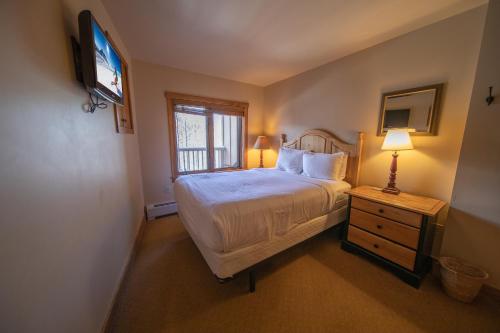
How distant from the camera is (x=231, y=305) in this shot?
1481 millimetres

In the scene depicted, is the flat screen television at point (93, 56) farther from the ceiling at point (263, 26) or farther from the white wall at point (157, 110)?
the white wall at point (157, 110)

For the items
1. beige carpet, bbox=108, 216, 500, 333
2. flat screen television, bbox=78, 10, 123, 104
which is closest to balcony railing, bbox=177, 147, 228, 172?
beige carpet, bbox=108, 216, 500, 333

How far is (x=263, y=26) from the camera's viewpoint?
1909 mm

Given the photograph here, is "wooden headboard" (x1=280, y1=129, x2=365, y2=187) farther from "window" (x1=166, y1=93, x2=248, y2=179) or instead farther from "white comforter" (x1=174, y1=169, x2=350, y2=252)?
"window" (x1=166, y1=93, x2=248, y2=179)

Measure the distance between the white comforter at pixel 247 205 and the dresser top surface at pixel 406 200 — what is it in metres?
0.32

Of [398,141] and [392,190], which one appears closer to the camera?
[398,141]

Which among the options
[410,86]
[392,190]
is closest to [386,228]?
[392,190]

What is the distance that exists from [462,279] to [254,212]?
181cm

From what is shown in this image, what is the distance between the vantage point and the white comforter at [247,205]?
1.45m

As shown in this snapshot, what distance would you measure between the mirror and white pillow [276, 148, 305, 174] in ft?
3.80

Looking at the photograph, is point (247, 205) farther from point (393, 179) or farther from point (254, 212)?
point (393, 179)

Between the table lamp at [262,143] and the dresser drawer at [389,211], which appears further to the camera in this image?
the table lamp at [262,143]

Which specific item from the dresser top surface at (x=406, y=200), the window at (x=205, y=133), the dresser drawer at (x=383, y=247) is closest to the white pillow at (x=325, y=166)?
the dresser top surface at (x=406, y=200)

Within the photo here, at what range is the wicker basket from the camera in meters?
1.46
